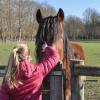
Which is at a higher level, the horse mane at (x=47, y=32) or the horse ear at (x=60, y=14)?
the horse ear at (x=60, y=14)

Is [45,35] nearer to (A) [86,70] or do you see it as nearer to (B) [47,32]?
(B) [47,32]

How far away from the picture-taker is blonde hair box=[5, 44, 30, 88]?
3.84 metres

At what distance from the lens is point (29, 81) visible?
3.99 meters

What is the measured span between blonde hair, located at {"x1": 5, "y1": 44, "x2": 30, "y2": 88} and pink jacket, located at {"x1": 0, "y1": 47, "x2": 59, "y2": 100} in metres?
0.06

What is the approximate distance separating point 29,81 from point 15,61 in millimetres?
320

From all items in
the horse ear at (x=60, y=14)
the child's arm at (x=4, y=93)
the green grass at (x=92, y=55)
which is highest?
the horse ear at (x=60, y=14)

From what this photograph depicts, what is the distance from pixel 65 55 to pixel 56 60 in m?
0.90

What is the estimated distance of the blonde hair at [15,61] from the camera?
3.84 meters

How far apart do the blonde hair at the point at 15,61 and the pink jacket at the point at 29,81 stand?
59mm

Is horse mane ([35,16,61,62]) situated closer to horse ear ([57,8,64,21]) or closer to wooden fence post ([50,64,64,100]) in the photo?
horse ear ([57,8,64,21])

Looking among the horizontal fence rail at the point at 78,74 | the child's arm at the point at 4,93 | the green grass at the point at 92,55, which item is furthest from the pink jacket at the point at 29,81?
the green grass at the point at 92,55

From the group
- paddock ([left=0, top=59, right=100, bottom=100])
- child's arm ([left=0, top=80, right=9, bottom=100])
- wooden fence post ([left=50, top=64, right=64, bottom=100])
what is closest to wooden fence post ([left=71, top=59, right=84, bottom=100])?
paddock ([left=0, top=59, right=100, bottom=100])

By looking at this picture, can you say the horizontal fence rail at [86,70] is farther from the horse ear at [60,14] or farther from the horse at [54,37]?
the horse ear at [60,14]

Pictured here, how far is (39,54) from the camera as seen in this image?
14.8 ft
